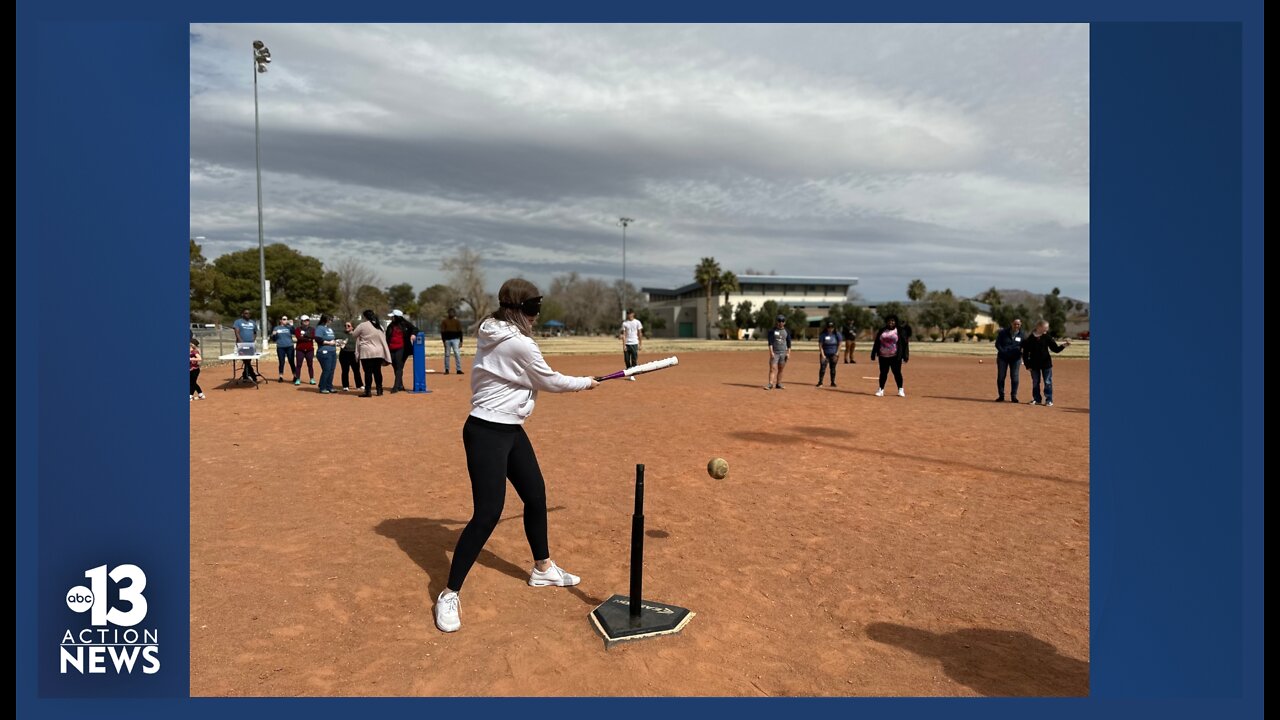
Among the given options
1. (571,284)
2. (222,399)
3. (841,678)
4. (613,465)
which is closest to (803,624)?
(841,678)

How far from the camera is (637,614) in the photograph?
3678 millimetres

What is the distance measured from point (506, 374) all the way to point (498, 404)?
0.56 ft

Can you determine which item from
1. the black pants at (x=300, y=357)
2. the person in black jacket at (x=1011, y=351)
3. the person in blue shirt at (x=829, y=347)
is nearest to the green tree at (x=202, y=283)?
the black pants at (x=300, y=357)

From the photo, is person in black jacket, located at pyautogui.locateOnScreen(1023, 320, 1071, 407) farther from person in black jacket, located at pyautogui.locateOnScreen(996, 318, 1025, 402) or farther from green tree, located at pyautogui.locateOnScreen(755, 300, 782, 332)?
green tree, located at pyautogui.locateOnScreen(755, 300, 782, 332)

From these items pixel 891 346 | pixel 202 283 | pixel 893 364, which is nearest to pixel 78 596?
pixel 891 346

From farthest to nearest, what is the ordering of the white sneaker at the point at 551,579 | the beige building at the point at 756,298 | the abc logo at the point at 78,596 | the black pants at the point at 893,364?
the beige building at the point at 756,298, the black pants at the point at 893,364, the white sneaker at the point at 551,579, the abc logo at the point at 78,596

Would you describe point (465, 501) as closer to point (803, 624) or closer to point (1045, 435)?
point (803, 624)

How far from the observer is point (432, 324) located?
7306 cm

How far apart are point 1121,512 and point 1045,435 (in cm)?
769

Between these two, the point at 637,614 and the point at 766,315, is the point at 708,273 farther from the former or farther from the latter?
the point at 637,614

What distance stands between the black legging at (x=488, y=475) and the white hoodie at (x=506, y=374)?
8 centimetres

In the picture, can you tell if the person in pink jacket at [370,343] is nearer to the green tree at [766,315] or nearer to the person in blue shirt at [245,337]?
the person in blue shirt at [245,337]

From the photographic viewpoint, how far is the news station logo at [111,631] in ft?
9.07

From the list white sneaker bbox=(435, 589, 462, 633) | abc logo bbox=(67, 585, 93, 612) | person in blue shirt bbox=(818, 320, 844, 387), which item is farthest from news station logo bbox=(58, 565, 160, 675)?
person in blue shirt bbox=(818, 320, 844, 387)
